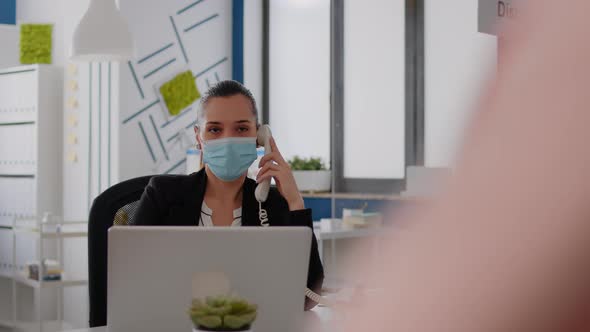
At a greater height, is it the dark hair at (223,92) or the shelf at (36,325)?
the dark hair at (223,92)

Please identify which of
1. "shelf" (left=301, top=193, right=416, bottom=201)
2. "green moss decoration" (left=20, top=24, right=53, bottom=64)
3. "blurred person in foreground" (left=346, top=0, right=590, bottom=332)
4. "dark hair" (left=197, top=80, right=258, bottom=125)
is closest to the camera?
"blurred person in foreground" (left=346, top=0, right=590, bottom=332)

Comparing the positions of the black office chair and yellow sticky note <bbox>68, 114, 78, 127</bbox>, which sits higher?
yellow sticky note <bbox>68, 114, 78, 127</bbox>

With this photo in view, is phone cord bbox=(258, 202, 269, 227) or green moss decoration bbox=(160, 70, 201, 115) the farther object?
green moss decoration bbox=(160, 70, 201, 115)

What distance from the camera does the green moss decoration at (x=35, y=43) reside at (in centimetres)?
551

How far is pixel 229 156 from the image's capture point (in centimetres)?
198

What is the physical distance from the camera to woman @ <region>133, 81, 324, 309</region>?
6.26 feet

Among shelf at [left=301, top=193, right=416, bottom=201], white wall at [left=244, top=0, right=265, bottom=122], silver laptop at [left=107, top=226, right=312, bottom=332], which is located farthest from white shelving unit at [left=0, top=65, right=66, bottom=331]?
silver laptop at [left=107, top=226, right=312, bottom=332]

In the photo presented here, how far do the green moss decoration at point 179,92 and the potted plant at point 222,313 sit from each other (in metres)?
4.72

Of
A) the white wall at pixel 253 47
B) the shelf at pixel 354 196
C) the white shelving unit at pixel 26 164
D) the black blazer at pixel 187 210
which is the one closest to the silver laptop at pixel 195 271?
the black blazer at pixel 187 210

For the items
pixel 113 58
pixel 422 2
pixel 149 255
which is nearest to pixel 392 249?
pixel 149 255

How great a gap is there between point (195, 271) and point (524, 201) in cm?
90

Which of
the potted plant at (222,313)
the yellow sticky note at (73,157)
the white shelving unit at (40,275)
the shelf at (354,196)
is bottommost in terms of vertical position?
the white shelving unit at (40,275)

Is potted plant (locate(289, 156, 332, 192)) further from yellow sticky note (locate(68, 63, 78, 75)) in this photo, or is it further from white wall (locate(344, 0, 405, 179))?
yellow sticky note (locate(68, 63, 78, 75))

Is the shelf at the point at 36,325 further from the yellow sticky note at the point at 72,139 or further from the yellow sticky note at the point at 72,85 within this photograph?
the yellow sticky note at the point at 72,85
